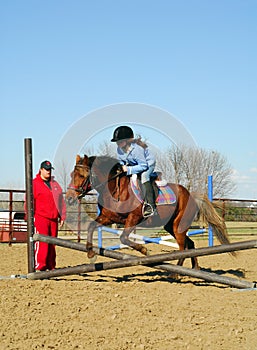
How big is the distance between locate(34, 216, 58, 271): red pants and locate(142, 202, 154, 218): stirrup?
1449 millimetres

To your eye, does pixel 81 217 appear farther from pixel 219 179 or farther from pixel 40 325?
pixel 219 179

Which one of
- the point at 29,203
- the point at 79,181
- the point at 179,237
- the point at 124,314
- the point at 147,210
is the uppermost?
the point at 79,181

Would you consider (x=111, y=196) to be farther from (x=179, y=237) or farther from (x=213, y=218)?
(x=213, y=218)

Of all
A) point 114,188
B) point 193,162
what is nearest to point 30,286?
point 114,188

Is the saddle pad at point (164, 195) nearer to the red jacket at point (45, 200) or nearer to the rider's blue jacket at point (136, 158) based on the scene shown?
the rider's blue jacket at point (136, 158)

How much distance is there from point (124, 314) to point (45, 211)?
10.2ft

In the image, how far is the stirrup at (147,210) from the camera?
728 centimetres

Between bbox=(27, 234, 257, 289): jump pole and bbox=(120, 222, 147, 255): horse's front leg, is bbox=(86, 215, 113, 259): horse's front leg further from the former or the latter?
bbox=(120, 222, 147, 255): horse's front leg

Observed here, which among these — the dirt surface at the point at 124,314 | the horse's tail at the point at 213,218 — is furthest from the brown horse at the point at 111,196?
the dirt surface at the point at 124,314

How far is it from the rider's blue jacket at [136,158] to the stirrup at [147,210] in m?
0.51

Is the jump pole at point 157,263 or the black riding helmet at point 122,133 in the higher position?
the black riding helmet at point 122,133

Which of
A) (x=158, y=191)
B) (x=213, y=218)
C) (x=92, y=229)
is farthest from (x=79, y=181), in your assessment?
(x=213, y=218)

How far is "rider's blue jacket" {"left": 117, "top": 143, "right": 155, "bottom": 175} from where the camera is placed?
272 inches

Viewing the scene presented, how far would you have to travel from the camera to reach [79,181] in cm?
688
